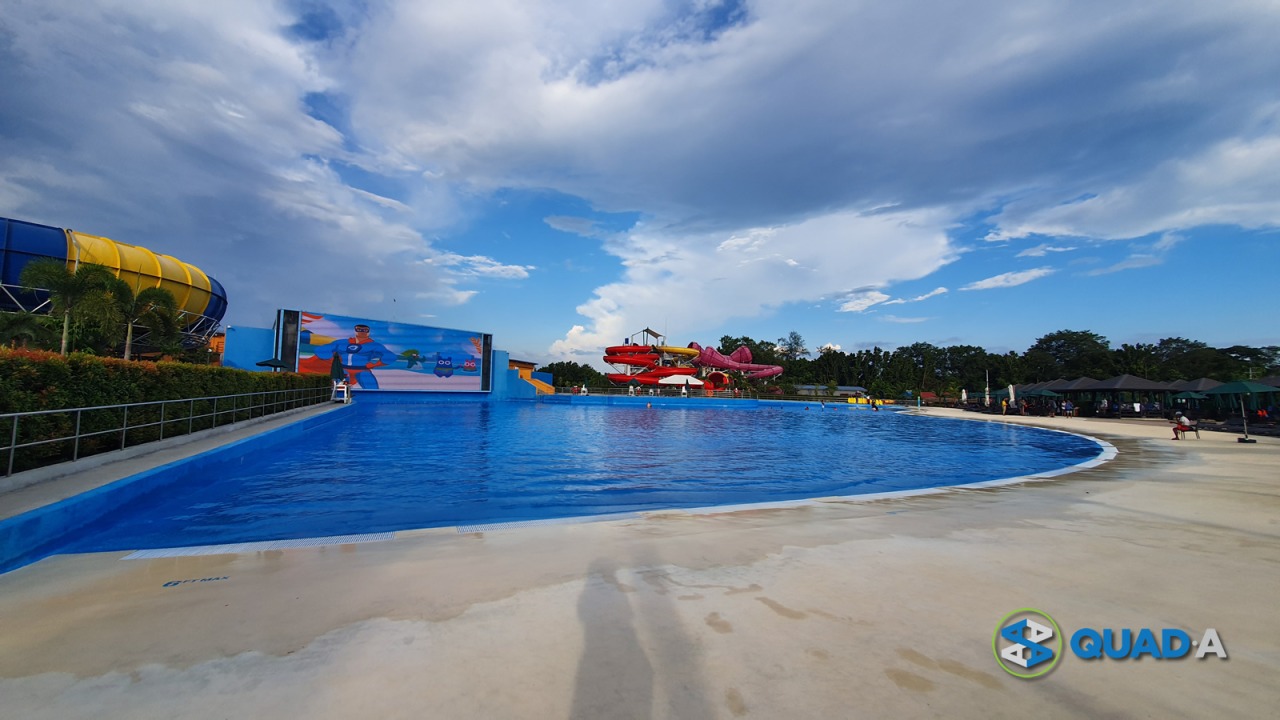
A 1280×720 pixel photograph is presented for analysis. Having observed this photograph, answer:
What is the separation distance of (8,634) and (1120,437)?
20827mm

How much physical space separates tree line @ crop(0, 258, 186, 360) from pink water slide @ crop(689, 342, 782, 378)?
4402 cm

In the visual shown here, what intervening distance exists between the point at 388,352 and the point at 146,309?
71.2ft

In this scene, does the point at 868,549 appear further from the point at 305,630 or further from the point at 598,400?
the point at 598,400

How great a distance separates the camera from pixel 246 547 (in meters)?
4.02

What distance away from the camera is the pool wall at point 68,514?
3.94m

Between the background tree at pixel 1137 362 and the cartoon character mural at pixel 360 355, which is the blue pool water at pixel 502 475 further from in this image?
the background tree at pixel 1137 362

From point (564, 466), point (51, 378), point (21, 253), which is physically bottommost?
point (564, 466)

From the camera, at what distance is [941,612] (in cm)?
270

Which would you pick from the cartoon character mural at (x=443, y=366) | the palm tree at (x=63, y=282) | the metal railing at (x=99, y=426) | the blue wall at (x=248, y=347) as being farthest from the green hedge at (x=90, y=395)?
the cartoon character mural at (x=443, y=366)

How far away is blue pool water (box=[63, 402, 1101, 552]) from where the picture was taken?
18.1 ft

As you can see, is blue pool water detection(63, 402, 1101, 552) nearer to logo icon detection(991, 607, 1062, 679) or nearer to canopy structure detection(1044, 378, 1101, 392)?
logo icon detection(991, 607, 1062, 679)

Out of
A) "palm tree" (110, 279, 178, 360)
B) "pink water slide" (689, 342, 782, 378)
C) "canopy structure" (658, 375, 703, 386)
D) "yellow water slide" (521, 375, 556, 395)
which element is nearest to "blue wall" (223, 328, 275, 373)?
"palm tree" (110, 279, 178, 360)

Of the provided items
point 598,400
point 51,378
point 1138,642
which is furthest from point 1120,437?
point 598,400

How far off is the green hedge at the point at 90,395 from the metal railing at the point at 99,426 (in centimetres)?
1
